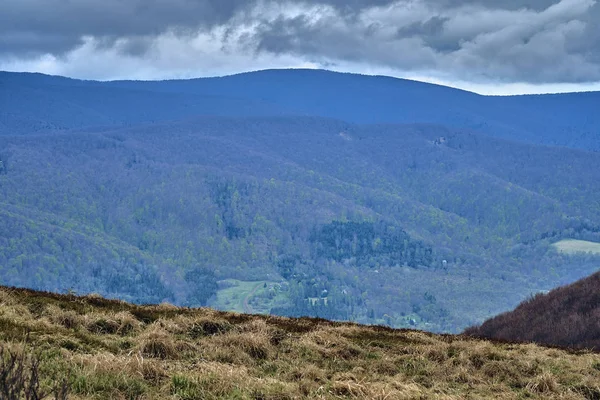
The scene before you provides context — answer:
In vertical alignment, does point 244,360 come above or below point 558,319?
above

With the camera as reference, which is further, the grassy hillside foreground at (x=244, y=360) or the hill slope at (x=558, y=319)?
the hill slope at (x=558, y=319)

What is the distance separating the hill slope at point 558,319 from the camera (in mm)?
40722

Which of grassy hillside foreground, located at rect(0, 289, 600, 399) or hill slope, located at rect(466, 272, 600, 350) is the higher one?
grassy hillside foreground, located at rect(0, 289, 600, 399)

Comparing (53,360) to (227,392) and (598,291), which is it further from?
(598,291)

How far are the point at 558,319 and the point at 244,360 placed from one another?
1297 inches

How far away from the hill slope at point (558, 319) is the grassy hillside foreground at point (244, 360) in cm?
1910

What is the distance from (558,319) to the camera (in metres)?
44.3

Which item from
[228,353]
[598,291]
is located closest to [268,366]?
[228,353]

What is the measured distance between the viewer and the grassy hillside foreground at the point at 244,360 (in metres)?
13.0

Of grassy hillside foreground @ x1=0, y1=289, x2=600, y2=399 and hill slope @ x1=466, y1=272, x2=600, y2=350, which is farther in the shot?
hill slope @ x1=466, y1=272, x2=600, y2=350

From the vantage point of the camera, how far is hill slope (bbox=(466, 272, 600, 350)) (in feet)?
134

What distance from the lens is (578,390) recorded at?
1677 centimetres

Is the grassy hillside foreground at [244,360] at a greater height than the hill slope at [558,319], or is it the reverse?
the grassy hillside foreground at [244,360]

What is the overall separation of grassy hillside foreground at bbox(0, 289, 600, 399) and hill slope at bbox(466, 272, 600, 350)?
1910 centimetres
